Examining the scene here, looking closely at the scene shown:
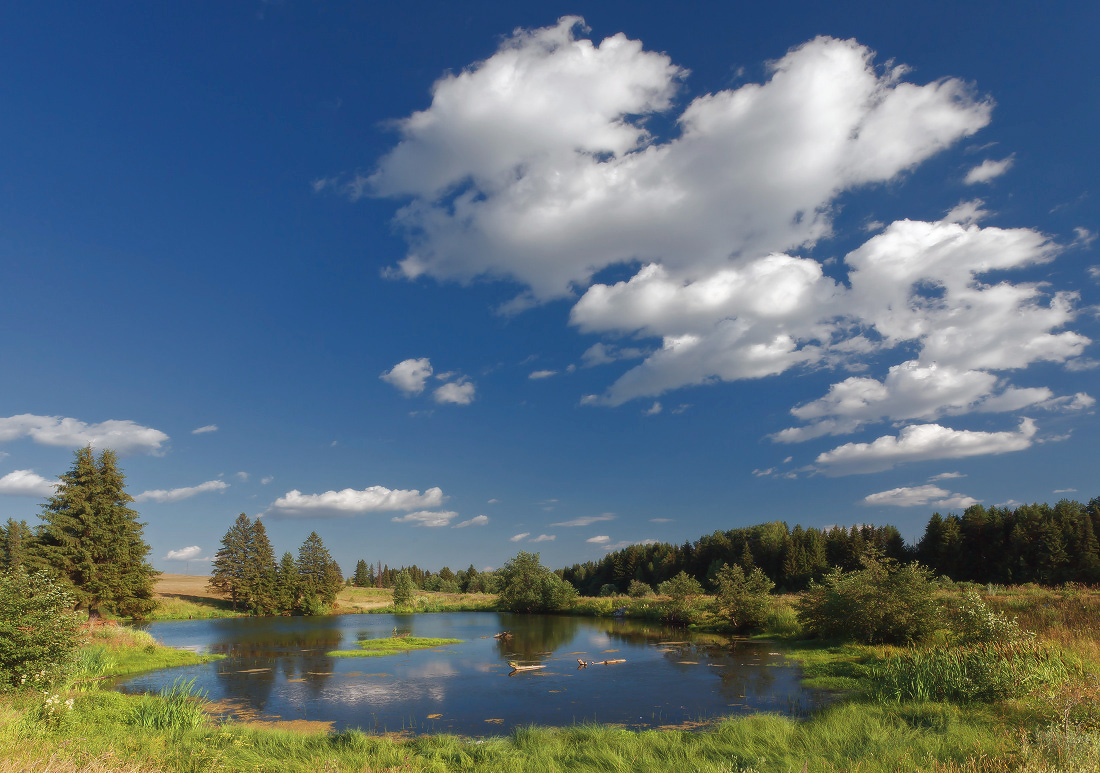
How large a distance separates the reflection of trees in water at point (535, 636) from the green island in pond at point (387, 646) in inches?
185

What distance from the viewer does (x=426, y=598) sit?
81.8 metres

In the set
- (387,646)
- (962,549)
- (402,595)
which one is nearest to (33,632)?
(387,646)

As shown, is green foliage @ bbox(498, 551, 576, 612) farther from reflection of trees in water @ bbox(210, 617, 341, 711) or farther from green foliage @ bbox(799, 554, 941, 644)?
green foliage @ bbox(799, 554, 941, 644)

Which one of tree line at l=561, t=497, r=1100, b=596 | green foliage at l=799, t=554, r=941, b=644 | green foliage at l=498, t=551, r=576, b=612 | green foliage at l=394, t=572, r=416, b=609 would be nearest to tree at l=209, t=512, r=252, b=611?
green foliage at l=394, t=572, r=416, b=609

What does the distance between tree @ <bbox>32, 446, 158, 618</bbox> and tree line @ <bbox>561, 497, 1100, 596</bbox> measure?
4442cm

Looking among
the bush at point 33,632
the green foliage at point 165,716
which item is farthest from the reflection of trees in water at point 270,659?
the bush at point 33,632

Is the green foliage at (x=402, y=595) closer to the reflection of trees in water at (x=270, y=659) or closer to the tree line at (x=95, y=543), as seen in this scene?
the reflection of trees in water at (x=270, y=659)

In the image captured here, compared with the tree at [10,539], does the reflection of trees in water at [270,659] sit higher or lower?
lower

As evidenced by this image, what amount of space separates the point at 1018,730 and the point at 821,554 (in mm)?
72585

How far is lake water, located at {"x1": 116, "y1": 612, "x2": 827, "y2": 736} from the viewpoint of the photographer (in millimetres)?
17266

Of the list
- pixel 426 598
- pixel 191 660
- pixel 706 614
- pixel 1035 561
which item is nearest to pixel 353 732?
pixel 191 660

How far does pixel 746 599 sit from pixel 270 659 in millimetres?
29347

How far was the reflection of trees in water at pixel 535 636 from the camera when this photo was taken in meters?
33.8

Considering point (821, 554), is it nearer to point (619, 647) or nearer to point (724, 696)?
point (619, 647)
